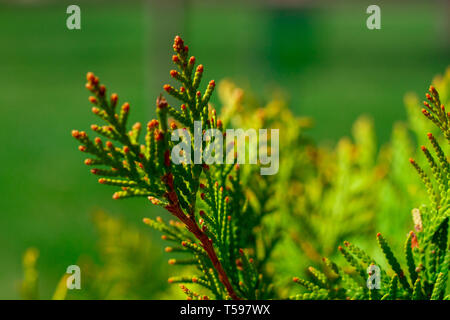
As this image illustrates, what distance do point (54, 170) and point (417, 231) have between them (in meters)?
10.0

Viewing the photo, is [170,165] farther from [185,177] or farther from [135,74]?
[135,74]

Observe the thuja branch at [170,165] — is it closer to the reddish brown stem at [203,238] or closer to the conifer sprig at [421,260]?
the reddish brown stem at [203,238]

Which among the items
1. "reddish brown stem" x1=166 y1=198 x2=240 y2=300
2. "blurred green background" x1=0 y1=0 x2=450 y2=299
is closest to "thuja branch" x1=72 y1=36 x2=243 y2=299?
"reddish brown stem" x1=166 y1=198 x2=240 y2=300

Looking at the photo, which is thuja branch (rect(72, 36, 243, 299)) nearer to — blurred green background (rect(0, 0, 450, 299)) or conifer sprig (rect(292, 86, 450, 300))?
conifer sprig (rect(292, 86, 450, 300))

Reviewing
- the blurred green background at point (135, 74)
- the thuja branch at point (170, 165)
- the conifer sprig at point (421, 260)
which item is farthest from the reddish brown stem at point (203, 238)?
the blurred green background at point (135, 74)

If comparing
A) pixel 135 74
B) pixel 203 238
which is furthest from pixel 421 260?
pixel 135 74

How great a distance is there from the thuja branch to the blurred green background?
1572 millimetres

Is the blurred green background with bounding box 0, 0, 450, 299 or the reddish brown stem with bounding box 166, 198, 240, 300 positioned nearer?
the reddish brown stem with bounding box 166, 198, 240, 300

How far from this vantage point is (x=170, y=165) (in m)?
0.68

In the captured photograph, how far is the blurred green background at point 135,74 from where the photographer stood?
6648mm

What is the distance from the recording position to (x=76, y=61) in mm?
20219

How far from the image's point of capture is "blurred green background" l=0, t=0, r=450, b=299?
6.65 meters
